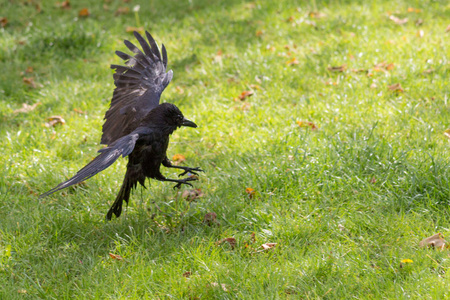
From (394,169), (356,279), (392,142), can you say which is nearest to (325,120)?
(392,142)

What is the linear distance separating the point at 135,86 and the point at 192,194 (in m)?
1.15

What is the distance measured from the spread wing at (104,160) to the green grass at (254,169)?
71cm

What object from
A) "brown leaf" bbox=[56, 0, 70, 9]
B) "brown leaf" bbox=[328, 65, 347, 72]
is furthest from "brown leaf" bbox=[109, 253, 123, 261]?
"brown leaf" bbox=[56, 0, 70, 9]

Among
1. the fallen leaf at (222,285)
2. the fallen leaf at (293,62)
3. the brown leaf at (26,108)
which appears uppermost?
the brown leaf at (26,108)

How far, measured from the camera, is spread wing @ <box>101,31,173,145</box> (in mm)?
4000

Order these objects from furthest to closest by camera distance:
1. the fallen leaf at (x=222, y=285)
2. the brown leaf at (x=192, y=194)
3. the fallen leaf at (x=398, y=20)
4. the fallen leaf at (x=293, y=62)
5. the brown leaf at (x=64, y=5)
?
the brown leaf at (x=64, y=5)
the fallen leaf at (x=398, y=20)
the fallen leaf at (x=293, y=62)
the brown leaf at (x=192, y=194)
the fallen leaf at (x=222, y=285)

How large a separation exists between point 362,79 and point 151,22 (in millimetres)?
3853

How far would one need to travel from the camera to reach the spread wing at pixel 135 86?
157 inches

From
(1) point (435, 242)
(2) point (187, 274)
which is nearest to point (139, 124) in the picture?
(2) point (187, 274)

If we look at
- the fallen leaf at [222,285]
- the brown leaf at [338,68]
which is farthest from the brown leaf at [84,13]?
the fallen leaf at [222,285]

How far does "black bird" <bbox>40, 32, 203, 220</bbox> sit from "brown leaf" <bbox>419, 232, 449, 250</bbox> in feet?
5.62

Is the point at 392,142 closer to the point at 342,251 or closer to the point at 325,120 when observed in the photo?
the point at 325,120

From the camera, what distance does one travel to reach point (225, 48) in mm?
6734

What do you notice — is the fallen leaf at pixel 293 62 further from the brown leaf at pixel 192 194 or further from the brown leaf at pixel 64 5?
the brown leaf at pixel 64 5
